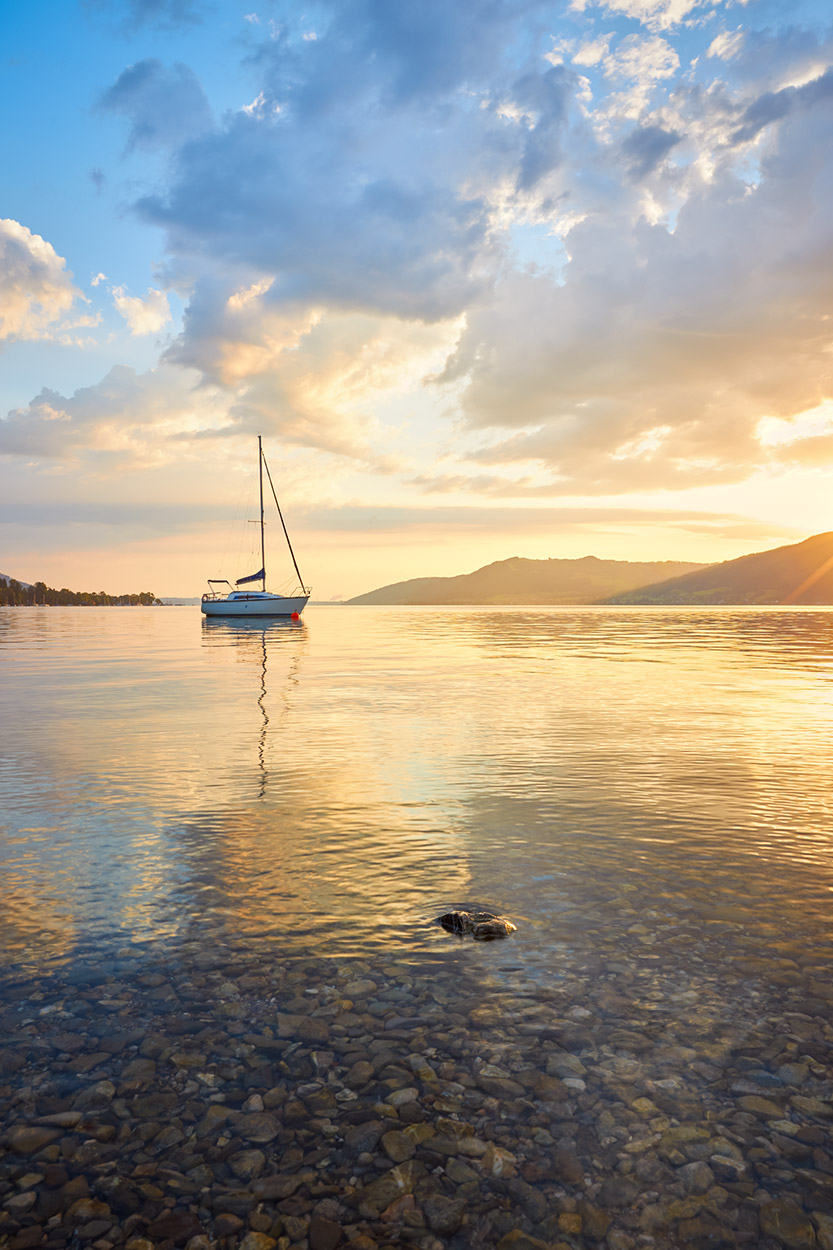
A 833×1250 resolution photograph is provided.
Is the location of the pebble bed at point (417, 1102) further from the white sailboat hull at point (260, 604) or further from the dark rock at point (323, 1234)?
the white sailboat hull at point (260, 604)

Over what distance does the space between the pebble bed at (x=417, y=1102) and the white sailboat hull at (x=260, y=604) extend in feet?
397

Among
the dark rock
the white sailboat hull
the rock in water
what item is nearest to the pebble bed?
the dark rock

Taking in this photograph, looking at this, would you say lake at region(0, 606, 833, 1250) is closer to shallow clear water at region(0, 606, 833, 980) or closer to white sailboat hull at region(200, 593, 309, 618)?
shallow clear water at region(0, 606, 833, 980)

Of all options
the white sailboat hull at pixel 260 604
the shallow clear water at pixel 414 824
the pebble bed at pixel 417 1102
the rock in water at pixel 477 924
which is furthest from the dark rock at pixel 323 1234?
the white sailboat hull at pixel 260 604

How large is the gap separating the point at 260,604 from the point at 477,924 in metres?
124

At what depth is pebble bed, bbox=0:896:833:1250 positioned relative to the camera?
4852mm

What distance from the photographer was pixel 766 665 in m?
47.0

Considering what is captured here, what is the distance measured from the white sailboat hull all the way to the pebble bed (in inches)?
4769

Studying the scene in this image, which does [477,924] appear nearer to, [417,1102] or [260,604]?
[417,1102]

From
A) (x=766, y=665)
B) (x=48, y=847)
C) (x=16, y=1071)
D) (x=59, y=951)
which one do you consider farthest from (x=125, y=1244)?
(x=766, y=665)

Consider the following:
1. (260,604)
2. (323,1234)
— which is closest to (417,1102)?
(323,1234)

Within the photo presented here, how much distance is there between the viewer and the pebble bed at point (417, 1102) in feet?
15.9

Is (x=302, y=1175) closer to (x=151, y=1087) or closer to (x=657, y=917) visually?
(x=151, y=1087)

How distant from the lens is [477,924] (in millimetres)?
8953
